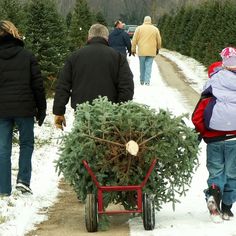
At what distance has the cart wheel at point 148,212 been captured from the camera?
5.78 meters

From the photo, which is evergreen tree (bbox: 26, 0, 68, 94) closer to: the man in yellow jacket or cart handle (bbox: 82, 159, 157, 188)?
the man in yellow jacket

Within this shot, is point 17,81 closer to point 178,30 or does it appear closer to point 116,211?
point 116,211

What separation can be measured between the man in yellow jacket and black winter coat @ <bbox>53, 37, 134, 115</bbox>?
11.4 m

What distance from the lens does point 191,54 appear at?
35.1 metres

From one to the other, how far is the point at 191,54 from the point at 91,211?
29856 millimetres

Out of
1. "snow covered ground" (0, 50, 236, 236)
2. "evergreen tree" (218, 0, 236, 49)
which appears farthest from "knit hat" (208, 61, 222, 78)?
"evergreen tree" (218, 0, 236, 49)

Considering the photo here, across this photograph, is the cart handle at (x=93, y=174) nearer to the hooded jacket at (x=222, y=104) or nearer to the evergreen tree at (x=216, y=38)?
the hooded jacket at (x=222, y=104)

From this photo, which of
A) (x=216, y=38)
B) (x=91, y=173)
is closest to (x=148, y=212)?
(x=91, y=173)

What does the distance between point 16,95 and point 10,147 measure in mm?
591

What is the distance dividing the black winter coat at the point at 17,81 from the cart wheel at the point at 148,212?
6.47 feet

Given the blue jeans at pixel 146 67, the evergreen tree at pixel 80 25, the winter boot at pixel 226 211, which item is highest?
the winter boot at pixel 226 211

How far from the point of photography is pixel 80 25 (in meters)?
33.6

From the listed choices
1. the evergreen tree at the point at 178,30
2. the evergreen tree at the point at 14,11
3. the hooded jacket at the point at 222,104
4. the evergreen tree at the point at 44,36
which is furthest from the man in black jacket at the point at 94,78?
the evergreen tree at the point at 178,30

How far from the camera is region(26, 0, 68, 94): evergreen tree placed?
18125mm
